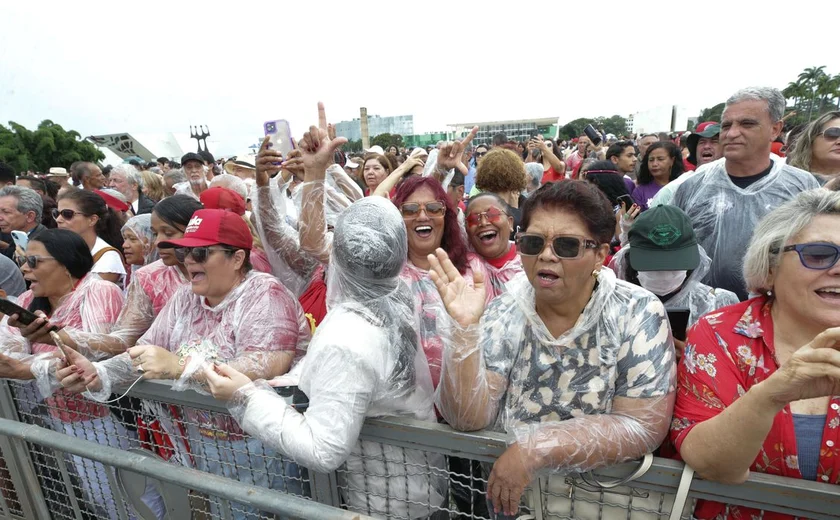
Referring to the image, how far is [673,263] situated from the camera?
1900 mm

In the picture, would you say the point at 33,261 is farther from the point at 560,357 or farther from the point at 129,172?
the point at 129,172

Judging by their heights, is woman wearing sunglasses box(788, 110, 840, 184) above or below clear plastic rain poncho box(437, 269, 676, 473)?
above

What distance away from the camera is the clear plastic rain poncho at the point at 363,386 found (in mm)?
1501

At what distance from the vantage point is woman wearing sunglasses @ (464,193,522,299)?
263cm

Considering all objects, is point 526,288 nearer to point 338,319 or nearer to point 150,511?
point 338,319

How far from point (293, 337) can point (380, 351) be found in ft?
2.55

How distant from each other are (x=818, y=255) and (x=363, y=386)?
4.82 feet

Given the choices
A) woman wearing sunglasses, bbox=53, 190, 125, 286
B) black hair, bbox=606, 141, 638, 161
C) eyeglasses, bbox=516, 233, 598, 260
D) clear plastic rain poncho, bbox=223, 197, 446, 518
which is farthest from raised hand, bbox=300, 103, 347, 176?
black hair, bbox=606, 141, 638, 161

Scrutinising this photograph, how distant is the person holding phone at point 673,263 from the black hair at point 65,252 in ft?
9.97

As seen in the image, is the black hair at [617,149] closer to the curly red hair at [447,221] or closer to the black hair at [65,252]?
the curly red hair at [447,221]

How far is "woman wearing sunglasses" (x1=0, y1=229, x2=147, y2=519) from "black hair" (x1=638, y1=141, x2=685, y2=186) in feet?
15.8

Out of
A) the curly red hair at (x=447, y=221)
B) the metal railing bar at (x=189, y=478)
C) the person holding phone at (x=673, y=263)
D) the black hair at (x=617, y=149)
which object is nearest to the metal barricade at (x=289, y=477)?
the metal railing bar at (x=189, y=478)

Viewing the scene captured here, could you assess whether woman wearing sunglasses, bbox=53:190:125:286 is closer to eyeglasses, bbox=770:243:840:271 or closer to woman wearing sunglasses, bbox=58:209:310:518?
woman wearing sunglasses, bbox=58:209:310:518

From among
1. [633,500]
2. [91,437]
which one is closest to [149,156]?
[91,437]
